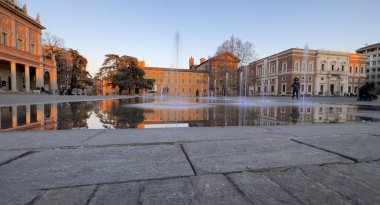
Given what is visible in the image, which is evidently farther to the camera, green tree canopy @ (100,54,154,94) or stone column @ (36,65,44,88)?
green tree canopy @ (100,54,154,94)

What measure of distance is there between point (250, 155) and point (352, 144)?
1.69 m

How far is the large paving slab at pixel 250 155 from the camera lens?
6.12ft

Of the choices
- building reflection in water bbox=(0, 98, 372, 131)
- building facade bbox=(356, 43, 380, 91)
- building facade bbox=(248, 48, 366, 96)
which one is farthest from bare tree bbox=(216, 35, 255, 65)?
building facade bbox=(356, 43, 380, 91)

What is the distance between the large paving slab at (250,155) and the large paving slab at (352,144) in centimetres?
25

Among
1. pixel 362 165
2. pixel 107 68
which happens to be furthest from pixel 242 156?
pixel 107 68

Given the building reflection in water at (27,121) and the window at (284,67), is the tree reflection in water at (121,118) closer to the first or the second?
the building reflection in water at (27,121)

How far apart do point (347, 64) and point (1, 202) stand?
71.2m

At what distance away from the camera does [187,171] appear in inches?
68.1

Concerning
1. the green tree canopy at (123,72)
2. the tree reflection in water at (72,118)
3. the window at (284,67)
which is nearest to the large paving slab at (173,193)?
the tree reflection in water at (72,118)

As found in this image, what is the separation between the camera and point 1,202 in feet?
3.96

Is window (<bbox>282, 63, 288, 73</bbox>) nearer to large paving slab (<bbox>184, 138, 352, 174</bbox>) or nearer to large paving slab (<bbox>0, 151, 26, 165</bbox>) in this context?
large paving slab (<bbox>184, 138, 352, 174</bbox>)

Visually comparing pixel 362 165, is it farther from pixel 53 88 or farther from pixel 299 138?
pixel 53 88

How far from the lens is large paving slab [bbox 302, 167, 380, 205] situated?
132 cm

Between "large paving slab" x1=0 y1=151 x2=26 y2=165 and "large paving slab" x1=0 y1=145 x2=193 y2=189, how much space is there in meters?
0.13
